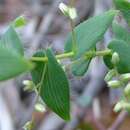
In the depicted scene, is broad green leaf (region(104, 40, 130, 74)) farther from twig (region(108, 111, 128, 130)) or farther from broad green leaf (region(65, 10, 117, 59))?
twig (region(108, 111, 128, 130))

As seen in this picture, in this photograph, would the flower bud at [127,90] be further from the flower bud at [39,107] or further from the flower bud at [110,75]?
the flower bud at [39,107]

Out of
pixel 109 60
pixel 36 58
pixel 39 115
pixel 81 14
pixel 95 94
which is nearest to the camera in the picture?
pixel 36 58

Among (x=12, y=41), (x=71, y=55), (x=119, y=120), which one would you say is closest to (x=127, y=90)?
(x=71, y=55)

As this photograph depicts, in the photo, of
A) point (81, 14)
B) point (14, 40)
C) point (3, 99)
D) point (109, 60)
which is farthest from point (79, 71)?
point (81, 14)

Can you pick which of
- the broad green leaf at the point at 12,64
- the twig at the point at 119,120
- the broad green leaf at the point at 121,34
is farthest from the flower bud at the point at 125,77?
the twig at the point at 119,120

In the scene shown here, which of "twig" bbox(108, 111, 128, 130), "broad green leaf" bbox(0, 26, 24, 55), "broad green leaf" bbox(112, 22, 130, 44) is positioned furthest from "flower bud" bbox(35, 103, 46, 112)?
"twig" bbox(108, 111, 128, 130)

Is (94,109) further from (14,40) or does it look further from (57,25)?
(14,40)

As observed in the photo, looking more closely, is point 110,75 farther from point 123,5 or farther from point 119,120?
point 119,120
